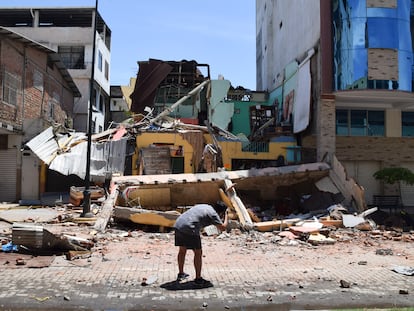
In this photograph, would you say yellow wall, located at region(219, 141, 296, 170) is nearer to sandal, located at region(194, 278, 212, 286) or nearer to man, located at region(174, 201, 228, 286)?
man, located at region(174, 201, 228, 286)

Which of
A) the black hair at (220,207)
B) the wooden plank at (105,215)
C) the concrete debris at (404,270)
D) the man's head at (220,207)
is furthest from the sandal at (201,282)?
the black hair at (220,207)

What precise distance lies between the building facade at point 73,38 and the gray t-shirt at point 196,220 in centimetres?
2683

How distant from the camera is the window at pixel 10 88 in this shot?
19.6 m

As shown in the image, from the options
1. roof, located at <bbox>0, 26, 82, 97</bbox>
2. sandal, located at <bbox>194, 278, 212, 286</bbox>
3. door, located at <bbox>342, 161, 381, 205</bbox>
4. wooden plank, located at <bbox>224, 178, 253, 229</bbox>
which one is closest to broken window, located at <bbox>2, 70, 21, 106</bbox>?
roof, located at <bbox>0, 26, 82, 97</bbox>

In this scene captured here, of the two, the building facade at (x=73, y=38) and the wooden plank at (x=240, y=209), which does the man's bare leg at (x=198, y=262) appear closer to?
the wooden plank at (x=240, y=209)

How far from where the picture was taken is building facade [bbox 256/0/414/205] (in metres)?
19.1

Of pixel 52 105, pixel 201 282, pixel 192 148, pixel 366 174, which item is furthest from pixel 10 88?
pixel 366 174

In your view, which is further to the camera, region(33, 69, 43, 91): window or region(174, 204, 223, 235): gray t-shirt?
region(33, 69, 43, 91): window

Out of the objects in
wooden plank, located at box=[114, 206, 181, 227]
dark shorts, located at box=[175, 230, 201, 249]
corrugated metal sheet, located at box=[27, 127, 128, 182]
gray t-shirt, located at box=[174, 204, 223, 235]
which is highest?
corrugated metal sheet, located at box=[27, 127, 128, 182]

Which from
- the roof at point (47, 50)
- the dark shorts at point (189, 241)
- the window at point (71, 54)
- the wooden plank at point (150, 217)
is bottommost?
the wooden plank at point (150, 217)

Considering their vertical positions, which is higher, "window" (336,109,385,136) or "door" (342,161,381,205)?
"window" (336,109,385,136)

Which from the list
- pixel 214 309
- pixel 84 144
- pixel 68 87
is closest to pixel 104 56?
pixel 68 87

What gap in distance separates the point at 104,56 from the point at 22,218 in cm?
2524

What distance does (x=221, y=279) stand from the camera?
735cm
